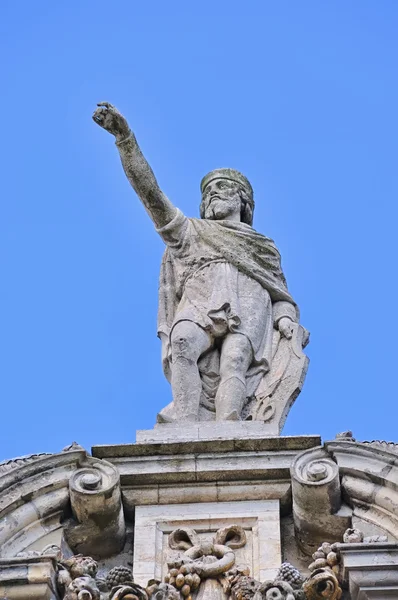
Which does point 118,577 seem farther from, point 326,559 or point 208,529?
point 326,559

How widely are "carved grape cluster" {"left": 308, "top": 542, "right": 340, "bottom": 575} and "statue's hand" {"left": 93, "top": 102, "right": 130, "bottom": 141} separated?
443cm

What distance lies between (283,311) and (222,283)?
604 millimetres

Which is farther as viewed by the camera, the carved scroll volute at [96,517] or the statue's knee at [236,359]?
the statue's knee at [236,359]

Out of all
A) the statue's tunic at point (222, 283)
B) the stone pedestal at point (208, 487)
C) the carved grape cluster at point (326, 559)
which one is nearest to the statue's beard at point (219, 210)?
the statue's tunic at point (222, 283)

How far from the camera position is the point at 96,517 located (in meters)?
11.7

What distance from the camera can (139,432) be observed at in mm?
12414

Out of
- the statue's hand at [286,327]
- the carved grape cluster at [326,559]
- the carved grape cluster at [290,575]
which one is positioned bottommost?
the carved grape cluster at [290,575]

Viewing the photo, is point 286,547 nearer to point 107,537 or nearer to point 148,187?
point 107,537

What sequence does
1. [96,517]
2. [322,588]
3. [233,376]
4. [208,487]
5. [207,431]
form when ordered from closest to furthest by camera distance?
[322,588], [96,517], [208,487], [207,431], [233,376]

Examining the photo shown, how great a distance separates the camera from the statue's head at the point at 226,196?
48.9ft

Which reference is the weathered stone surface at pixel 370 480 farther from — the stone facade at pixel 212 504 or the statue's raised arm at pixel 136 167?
the statue's raised arm at pixel 136 167

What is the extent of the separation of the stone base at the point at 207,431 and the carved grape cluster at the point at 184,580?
1396 mm

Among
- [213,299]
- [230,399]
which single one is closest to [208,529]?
[230,399]

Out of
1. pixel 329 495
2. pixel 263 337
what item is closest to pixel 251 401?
pixel 263 337
